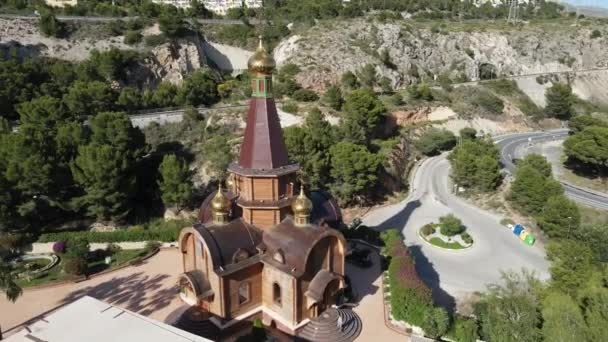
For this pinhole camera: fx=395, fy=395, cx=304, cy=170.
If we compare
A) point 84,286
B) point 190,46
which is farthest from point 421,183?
point 190,46

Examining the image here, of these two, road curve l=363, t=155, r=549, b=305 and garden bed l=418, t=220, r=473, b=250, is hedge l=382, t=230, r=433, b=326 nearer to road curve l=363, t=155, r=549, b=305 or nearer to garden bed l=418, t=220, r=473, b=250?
road curve l=363, t=155, r=549, b=305

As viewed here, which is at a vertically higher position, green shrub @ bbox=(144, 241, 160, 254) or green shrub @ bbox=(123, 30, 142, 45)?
green shrub @ bbox=(123, 30, 142, 45)

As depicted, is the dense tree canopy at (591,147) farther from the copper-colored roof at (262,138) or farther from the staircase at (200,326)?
the staircase at (200,326)

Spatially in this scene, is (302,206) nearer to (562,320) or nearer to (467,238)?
(562,320)

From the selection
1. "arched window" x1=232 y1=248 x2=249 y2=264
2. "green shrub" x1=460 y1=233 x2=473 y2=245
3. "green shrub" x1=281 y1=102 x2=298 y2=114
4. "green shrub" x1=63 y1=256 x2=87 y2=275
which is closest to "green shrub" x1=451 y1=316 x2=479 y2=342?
"arched window" x1=232 y1=248 x2=249 y2=264

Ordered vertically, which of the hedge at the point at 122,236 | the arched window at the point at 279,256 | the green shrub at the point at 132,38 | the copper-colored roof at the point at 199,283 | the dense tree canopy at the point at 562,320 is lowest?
the hedge at the point at 122,236

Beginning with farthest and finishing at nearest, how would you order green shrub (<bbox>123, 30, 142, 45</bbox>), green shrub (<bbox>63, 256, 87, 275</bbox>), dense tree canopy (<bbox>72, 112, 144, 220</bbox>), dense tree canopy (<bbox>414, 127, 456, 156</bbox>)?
1. green shrub (<bbox>123, 30, 142, 45</bbox>)
2. dense tree canopy (<bbox>414, 127, 456, 156</bbox>)
3. dense tree canopy (<bbox>72, 112, 144, 220</bbox>)
4. green shrub (<bbox>63, 256, 87, 275</bbox>)

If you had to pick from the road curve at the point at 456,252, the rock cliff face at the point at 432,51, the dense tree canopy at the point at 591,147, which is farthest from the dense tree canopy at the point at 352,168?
the rock cliff face at the point at 432,51

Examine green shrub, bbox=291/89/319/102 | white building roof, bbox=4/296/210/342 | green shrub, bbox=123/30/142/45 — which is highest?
green shrub, bbox=123/30/142/45
